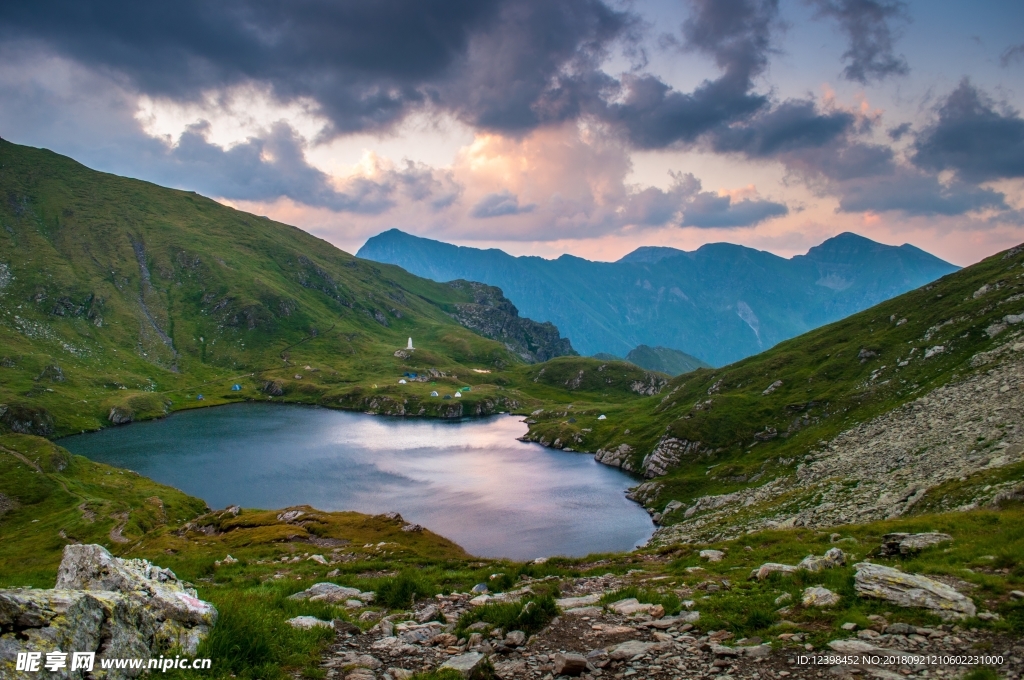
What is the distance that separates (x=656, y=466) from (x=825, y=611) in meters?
103

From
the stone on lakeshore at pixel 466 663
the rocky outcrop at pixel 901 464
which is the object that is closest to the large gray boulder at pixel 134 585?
the stone on lakeshore at pixel 466 663

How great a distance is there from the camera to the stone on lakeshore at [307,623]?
13.4m

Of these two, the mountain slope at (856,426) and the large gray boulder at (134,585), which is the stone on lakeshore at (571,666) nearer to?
the large gray boulder at (134,585)

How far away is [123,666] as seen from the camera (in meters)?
8.77

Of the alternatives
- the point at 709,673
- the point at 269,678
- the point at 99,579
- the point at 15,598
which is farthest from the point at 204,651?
the point at 709,673

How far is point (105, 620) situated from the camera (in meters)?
9.05

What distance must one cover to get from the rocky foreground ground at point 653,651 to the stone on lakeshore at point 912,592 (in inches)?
26.2

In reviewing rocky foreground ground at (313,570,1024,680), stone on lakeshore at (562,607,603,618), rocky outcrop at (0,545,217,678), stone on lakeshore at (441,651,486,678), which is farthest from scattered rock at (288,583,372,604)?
stone on lakeshore at (562,607,603,618)

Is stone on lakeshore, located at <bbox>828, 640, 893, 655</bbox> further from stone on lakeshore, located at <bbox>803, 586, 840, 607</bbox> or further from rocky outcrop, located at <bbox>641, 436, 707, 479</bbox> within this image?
rocky outcrop, located at <bbox>641, 436, 707, 479</bbox>

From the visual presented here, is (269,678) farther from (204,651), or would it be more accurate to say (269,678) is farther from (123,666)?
(123,666)

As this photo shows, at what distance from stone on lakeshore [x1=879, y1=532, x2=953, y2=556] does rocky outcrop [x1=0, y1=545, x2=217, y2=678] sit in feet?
66.4

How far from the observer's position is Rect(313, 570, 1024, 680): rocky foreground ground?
974 cm

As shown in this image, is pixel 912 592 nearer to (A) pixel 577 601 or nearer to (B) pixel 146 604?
(A) pixel 577 601

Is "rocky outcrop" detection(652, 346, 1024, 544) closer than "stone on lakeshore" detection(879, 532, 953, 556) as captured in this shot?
No
